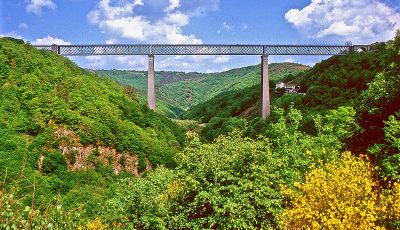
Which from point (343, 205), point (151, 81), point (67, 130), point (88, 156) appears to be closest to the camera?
point (343, 205)

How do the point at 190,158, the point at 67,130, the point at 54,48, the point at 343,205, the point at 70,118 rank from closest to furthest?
the point at 343,205 < the point at 190,158 < the point at 67,130 < the point at 70,118 < the point at 54,48

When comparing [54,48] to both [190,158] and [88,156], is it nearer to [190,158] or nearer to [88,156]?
[88,156]

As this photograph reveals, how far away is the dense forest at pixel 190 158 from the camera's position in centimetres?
1572

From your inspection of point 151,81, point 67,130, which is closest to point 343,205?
point 67,130

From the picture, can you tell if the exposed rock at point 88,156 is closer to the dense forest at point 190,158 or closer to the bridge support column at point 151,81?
the dense forest at point 190,158

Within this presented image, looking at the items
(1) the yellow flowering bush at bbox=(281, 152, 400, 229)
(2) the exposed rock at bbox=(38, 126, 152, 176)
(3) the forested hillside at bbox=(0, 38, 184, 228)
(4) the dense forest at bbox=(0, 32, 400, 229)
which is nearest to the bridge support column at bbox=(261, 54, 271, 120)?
(4) the dense forest at bbox=(0, 32, 400, 229)

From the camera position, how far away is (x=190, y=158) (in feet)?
66.2

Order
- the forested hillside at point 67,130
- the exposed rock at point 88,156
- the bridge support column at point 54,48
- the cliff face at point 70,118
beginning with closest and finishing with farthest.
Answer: the forested hillside at point 67,130, the exposed rock at point 88,156, the cliff face at point 70,118, the bridge support column at point 54,48

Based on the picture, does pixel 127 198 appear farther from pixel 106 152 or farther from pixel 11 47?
pixel 11 47

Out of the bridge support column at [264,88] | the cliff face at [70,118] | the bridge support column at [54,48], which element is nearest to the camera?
the cliff face at [70,118]

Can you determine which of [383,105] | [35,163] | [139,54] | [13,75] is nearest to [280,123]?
[383,105]

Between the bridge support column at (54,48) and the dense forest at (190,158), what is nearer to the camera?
the dense forest at (190,158)

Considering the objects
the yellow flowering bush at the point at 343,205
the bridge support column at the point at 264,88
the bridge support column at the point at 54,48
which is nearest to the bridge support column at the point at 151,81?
the bridge support column at the point at 54,48

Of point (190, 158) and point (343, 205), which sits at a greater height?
point (190, 158)
